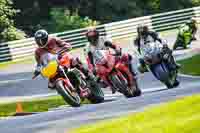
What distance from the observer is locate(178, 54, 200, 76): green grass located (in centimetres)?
2472

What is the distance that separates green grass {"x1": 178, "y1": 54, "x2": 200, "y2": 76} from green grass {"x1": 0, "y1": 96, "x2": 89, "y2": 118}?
18.2 feet

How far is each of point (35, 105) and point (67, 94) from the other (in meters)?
4.71

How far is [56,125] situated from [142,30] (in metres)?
8.68

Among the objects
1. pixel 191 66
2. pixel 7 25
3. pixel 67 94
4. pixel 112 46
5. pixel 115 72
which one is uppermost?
pixel 112 46

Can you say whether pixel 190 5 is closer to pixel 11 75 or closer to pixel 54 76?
pixel 11 75

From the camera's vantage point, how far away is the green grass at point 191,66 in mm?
24720

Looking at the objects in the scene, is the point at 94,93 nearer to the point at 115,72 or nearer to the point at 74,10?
the point at 115,72

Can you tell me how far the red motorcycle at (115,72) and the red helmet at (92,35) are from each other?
247 mm

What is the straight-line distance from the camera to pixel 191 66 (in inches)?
1027

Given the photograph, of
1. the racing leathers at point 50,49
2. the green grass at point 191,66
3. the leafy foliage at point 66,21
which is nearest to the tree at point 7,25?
the leafy foliage at point 66,21

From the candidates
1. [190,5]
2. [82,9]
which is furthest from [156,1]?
[82,9]

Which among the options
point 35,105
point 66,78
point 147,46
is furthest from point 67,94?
point 35,105

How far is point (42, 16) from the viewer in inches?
1784

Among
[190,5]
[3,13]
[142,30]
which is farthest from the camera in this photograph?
[190,5]
